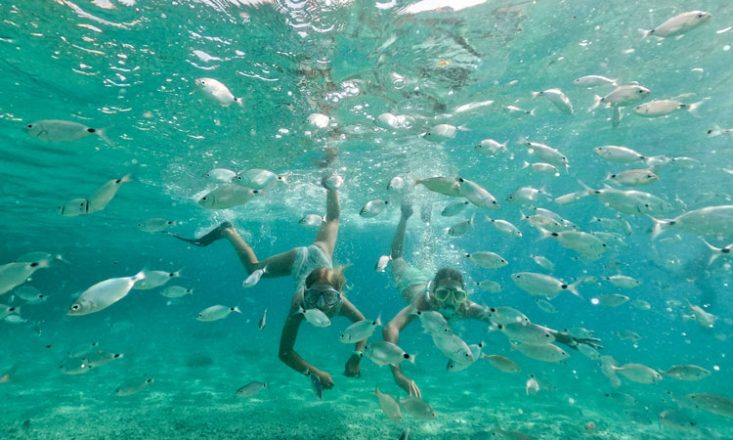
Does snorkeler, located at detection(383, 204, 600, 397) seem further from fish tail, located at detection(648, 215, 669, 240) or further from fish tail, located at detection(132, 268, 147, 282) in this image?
fish tail, located at detection(132, 268, 147, 282)

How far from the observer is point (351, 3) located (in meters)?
9.27

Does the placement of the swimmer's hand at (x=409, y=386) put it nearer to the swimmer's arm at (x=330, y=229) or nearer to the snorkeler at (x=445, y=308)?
the snorkeler at (x=445, y=308)

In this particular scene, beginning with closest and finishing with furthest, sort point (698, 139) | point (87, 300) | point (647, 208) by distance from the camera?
point (87, 300)
point (647, 208)
point (698, 139)

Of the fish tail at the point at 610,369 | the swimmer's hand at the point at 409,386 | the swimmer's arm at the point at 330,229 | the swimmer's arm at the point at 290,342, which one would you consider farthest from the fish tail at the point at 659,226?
the swimmer's arm at the point at 330,229

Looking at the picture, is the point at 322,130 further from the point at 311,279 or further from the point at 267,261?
the point at 311,279

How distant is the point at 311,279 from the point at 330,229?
3997 millimetres

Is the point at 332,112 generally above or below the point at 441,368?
above

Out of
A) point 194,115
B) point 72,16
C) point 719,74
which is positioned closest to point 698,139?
point 719,74

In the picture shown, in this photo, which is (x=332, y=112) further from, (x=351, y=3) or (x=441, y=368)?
(x=441, y=368)

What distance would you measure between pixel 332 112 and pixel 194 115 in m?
5.74

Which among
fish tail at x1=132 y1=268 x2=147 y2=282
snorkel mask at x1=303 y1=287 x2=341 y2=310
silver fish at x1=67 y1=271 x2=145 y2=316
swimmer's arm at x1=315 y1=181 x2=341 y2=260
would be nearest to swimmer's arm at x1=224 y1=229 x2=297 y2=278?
swimmer's arm at x1=315 y1=181 x2=341 y2=260

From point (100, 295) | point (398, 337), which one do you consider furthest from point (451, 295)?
point (100, 295)

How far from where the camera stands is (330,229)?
1060 centimetres

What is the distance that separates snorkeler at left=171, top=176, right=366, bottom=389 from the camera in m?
6.39
